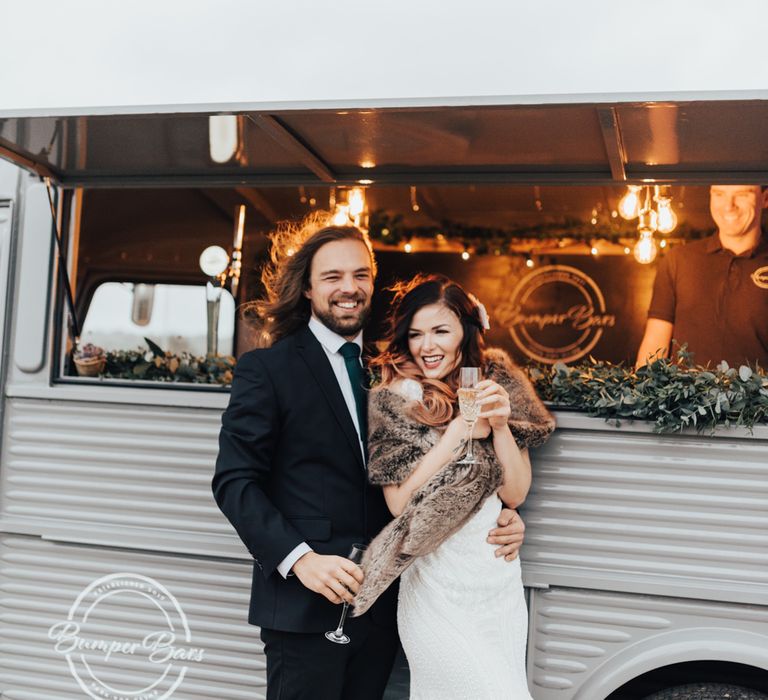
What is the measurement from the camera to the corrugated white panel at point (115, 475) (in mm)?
3184

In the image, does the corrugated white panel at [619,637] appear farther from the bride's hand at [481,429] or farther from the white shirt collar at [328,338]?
the white shirt collar at [328,338]

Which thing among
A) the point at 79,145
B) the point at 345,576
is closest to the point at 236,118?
the point at 79,145

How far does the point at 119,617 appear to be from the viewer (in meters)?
3.20

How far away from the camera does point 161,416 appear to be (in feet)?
10.6

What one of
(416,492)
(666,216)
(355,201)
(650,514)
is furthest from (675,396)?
(355,201)

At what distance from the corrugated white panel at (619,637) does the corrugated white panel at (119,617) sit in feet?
3.43

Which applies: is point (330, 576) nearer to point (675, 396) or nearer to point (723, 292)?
point (675, 396)

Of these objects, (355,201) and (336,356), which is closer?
(336,356)

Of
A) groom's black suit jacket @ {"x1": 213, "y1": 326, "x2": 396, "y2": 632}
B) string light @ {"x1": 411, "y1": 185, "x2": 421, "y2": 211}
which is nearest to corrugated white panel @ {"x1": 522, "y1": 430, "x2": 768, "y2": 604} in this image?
groom's black suit jacket @ {"x1": 213, "y1": 326, "x2": 396, "y2": 632}

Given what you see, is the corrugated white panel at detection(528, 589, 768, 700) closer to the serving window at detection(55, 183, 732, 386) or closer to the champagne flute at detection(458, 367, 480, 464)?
the champagne flute at detection(458, 367, 480, 464)

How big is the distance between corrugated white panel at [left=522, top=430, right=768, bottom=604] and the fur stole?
38 centimetres

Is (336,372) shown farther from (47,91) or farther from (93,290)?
(93,290)

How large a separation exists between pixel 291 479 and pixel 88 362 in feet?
4.50

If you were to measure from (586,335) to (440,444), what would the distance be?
445 centimetres
